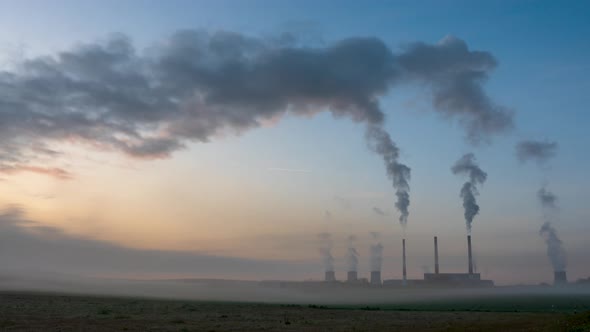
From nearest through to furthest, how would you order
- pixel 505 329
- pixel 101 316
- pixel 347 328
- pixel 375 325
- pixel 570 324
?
pixel 570 324
pixel 505 329
pixel 347 328
pixel 375 325
pixel 101 316

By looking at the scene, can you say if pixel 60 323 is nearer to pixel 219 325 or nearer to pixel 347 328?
pixel 219 325

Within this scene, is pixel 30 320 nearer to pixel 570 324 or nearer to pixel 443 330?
pixel 443 330

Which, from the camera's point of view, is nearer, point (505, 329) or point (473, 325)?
point (505, 329)

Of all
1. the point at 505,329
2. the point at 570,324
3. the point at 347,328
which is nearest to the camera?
the point at 570,324

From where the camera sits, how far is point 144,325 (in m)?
60.7

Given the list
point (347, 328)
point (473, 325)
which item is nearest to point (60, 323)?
point (347, 328)

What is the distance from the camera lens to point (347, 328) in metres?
59.6

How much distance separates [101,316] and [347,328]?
3343 cm

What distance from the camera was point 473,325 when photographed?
61.3 metres

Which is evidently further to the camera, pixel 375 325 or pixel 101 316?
pixel 101 316

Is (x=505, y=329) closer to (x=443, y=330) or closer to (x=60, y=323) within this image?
(x=443, y=330)

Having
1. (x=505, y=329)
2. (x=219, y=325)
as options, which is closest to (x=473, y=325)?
(x=505, y=329)

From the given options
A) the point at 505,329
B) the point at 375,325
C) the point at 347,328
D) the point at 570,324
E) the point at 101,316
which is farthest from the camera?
the point at 101,316

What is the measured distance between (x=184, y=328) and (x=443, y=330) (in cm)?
2656
